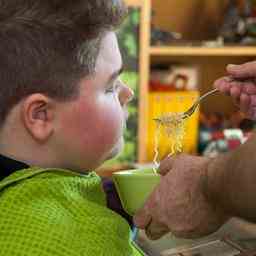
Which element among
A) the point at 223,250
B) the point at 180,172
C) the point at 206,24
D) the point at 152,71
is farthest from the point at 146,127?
the point at 180,172

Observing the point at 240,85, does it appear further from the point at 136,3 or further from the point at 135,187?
the point at 136,3

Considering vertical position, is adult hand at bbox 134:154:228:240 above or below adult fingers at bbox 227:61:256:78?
below

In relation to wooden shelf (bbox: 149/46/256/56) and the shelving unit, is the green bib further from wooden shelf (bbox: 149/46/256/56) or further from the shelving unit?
the shelving unit

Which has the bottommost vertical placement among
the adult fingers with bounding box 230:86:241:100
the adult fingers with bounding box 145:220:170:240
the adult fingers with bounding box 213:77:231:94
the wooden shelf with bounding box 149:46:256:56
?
the adult fingers with bounding box 145:220:170:240

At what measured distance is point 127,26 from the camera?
6.13ft

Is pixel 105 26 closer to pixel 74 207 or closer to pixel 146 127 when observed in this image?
pixel 74 207

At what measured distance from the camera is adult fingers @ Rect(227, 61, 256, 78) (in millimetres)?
925

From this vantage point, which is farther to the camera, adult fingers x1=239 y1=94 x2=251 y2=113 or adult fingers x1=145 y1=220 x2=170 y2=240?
adult fingers x1=239 y1=94 x2=251 y2=113

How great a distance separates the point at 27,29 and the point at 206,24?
5.36ft

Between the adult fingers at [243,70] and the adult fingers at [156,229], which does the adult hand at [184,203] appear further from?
the adult fingers at [243,70]

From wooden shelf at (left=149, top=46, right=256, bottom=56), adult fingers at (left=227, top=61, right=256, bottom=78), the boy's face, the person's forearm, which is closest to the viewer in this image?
the person's forearm

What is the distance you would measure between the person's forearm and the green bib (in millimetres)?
187

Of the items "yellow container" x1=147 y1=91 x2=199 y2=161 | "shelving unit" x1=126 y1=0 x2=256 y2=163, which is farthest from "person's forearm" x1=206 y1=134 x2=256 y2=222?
"shelving unit" x1=126 y1=0 x2=256 y2=163

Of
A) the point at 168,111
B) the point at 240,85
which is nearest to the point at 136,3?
the point at 168,111
